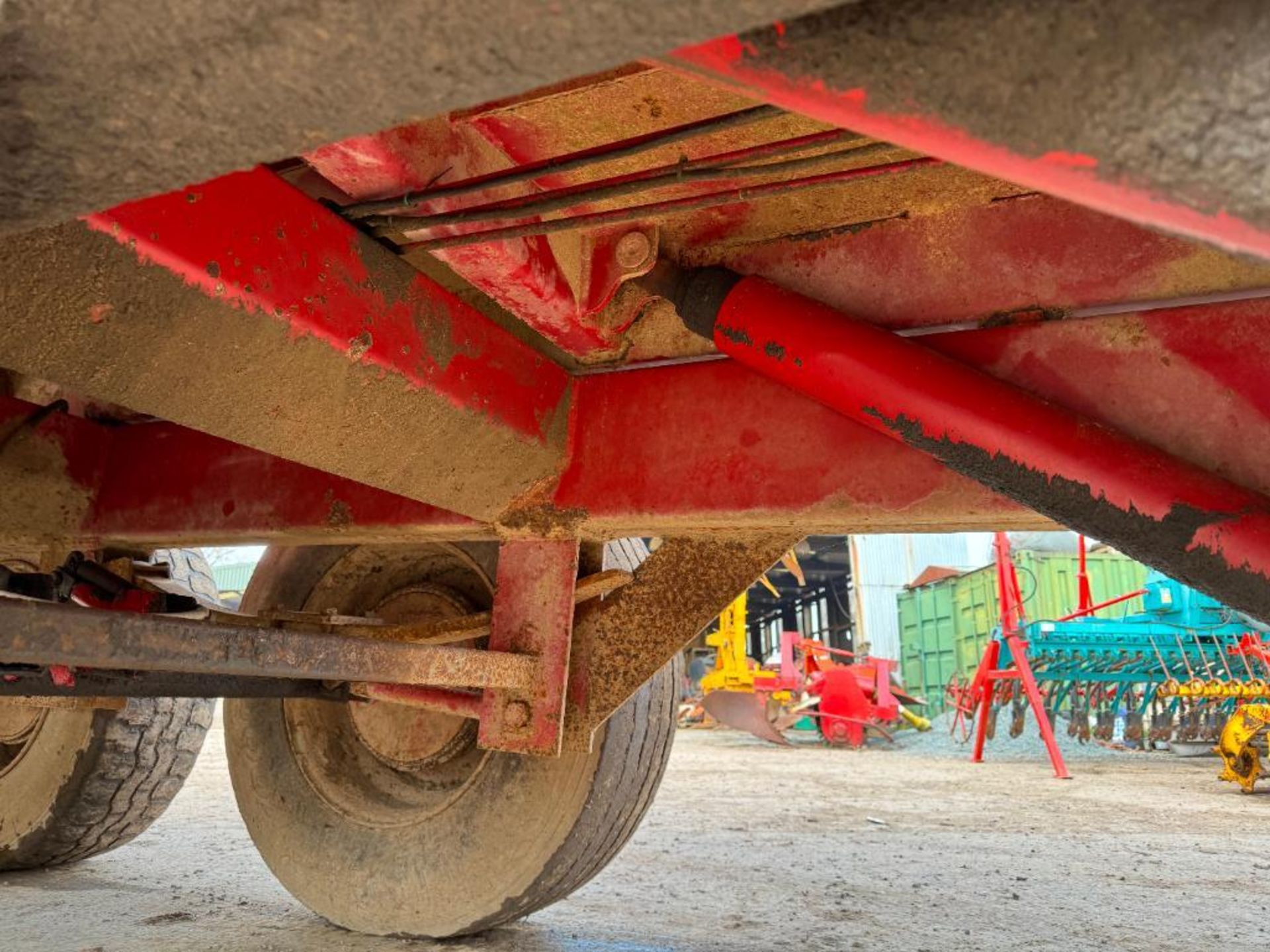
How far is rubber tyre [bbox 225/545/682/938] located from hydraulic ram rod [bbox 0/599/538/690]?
421mm

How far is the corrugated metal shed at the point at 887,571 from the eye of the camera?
55.0 ft

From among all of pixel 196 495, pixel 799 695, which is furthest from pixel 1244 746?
pixel 196 495

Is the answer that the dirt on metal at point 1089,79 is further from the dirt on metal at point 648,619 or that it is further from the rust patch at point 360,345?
the dirt on metal at point 648,619

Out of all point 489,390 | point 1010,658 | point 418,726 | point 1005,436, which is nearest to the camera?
point 1005,436

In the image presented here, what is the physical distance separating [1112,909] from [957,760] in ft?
18.0

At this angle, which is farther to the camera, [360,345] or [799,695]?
[799,695]

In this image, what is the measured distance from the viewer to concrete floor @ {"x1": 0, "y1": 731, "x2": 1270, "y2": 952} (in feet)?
6.95

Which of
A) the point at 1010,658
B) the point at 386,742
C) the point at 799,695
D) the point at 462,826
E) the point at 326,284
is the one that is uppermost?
the point at 326,284

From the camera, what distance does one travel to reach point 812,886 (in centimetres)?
264

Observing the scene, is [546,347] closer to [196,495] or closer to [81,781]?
[196,495]

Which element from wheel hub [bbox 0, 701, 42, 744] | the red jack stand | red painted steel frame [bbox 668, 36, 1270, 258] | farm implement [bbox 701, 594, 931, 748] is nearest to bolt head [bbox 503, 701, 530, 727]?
red painted steel frame [bbox 668, 36, 1270, 258]

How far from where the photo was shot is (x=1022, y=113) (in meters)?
0.45

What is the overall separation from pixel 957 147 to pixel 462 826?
6.67 feet

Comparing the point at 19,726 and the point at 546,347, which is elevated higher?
Result: the point at 546,347
